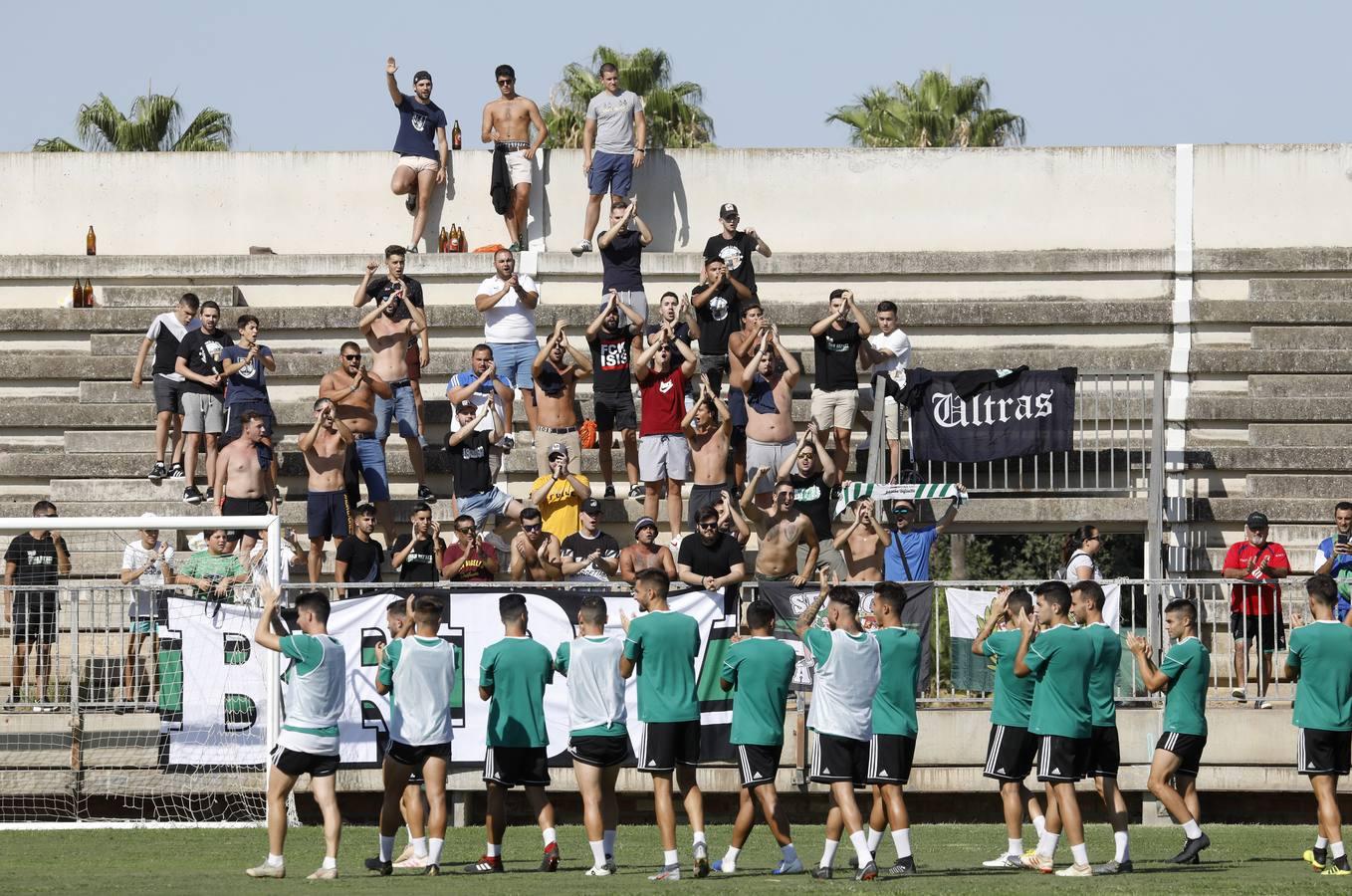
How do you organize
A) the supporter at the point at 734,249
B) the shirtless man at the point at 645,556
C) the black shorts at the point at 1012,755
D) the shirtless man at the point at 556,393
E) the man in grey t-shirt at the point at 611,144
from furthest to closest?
the man in grey t-shirt at the point at 611,144, the supporter at the point at 734,249, the shirtless man at the point at 556,393, the shirtless man at the point at 645,556, the black shorts at the point at 1012,755

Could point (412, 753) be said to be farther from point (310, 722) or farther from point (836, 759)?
point (836, 759)

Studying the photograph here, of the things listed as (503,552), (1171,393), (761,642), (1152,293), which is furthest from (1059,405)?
(761,642)

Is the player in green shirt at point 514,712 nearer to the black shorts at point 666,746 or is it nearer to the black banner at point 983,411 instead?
the black shorts at point 666,746

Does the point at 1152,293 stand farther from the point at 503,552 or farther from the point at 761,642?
the point at 761,642

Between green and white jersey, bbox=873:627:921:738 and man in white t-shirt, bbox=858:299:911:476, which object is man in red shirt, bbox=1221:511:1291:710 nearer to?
man in white t-shirt, bbox=858:299:911:476

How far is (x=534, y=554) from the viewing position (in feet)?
52.4

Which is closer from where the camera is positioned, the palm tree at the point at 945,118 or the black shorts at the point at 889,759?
the black shorts at the point at 889,759

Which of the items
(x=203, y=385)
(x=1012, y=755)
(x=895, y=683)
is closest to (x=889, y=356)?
(x=203, y=385)

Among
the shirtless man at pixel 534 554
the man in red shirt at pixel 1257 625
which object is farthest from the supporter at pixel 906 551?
the shirtless man at pixel 534 554

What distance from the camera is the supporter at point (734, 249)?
1947 centimetres

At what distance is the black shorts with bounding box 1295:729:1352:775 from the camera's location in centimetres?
1221

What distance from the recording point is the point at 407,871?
12070 mm

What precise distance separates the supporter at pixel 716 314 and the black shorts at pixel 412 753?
25.1ft

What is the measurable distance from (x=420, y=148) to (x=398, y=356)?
4355 mm
